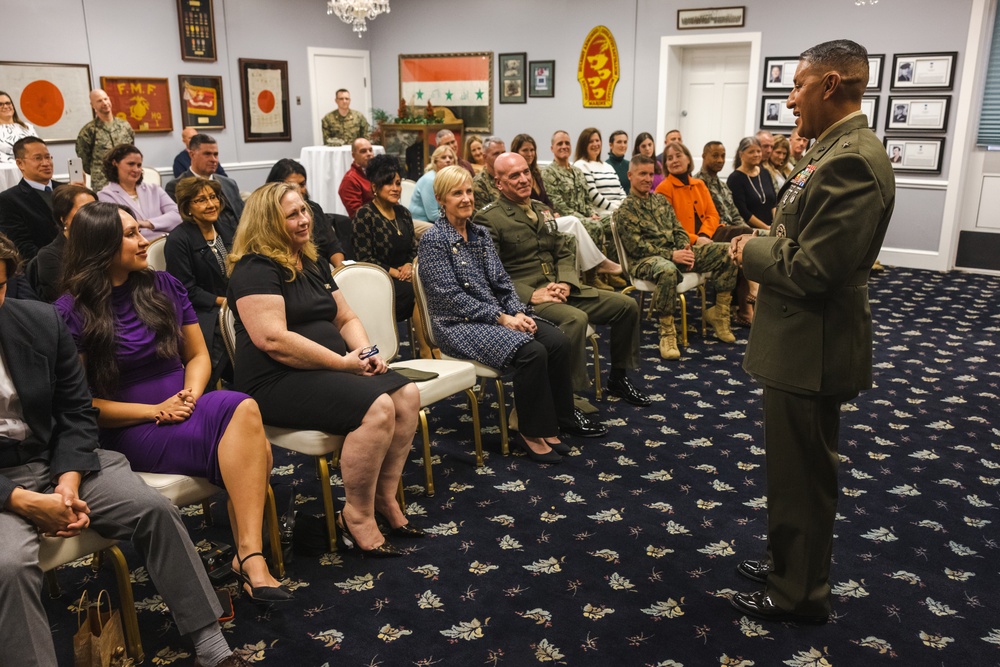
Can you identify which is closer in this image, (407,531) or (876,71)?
(407,531)

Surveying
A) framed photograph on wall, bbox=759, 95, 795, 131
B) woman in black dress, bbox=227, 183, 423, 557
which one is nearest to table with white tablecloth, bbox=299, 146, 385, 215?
framed photograph on wall, bbox=759, 95, 795, 131

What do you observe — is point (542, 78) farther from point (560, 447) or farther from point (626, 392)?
point (560, 447)

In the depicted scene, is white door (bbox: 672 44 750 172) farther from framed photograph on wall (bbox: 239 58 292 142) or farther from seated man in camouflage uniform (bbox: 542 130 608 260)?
framed photograph on wall (bbox: 239 58 292 142)

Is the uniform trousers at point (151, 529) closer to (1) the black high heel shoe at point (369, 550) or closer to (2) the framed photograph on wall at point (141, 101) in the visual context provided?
(1) the black high heel shoe at point (369, 550)

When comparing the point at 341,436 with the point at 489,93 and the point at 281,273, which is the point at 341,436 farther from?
the point at 489,93

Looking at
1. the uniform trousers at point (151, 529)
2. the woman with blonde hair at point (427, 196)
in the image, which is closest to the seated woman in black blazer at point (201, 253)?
the uniform trousers at point (151, 529)

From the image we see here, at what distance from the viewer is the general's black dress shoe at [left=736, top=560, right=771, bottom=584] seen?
2.68m

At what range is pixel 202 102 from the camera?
9203mm

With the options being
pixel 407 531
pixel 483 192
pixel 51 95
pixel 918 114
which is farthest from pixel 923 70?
pixel 51 95

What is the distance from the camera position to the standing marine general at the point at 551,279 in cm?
405

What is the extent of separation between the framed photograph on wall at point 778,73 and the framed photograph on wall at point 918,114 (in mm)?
1005

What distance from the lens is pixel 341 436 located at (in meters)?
2.81

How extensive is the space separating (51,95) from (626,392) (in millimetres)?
6630

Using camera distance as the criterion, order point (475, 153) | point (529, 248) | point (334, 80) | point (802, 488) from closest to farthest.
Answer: point (802, 488), point (529, 248), point (475, 153), point (334, 80)
